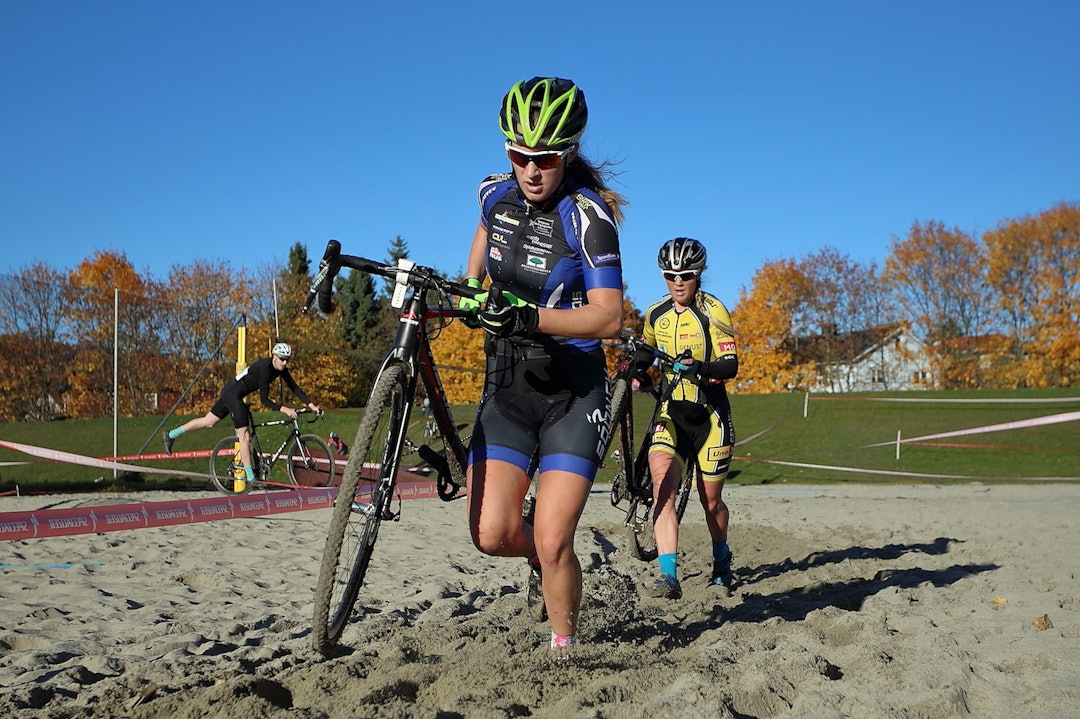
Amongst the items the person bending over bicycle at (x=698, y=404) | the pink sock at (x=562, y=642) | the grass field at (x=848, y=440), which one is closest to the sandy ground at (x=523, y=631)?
the pink sock at (x=562, y=642)

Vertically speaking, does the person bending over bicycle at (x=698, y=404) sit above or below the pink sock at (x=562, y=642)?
above

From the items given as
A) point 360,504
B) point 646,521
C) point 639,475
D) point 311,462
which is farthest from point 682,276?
point 311,462

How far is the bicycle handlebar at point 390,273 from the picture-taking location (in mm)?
4215

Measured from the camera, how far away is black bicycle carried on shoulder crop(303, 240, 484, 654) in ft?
13.8

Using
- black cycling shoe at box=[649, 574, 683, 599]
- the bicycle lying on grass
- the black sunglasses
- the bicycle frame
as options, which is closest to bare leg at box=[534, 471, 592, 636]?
black cycling shoe at box=[649, 574, 683, 599]

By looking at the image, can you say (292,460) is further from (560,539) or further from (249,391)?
(560,539)

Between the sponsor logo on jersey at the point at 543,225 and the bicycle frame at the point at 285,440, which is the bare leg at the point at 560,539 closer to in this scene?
the sponsor logo on jersey at the point at 543,225

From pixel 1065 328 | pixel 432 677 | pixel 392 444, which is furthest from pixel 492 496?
pixel 1065 328

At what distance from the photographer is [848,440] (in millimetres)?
25781

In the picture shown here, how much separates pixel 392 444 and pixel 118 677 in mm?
1638

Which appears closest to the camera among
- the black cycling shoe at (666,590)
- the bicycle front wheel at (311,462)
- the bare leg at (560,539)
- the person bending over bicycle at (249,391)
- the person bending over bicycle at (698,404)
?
the bare leg at (560,539)

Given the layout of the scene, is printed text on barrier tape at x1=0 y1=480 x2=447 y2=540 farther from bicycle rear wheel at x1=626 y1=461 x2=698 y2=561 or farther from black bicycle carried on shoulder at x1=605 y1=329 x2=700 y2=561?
bicycle rear wheel at x1=626 y1=461 x2=698 y2=561

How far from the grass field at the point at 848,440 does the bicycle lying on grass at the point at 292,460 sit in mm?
1875

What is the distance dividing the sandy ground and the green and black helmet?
7.57 feet
